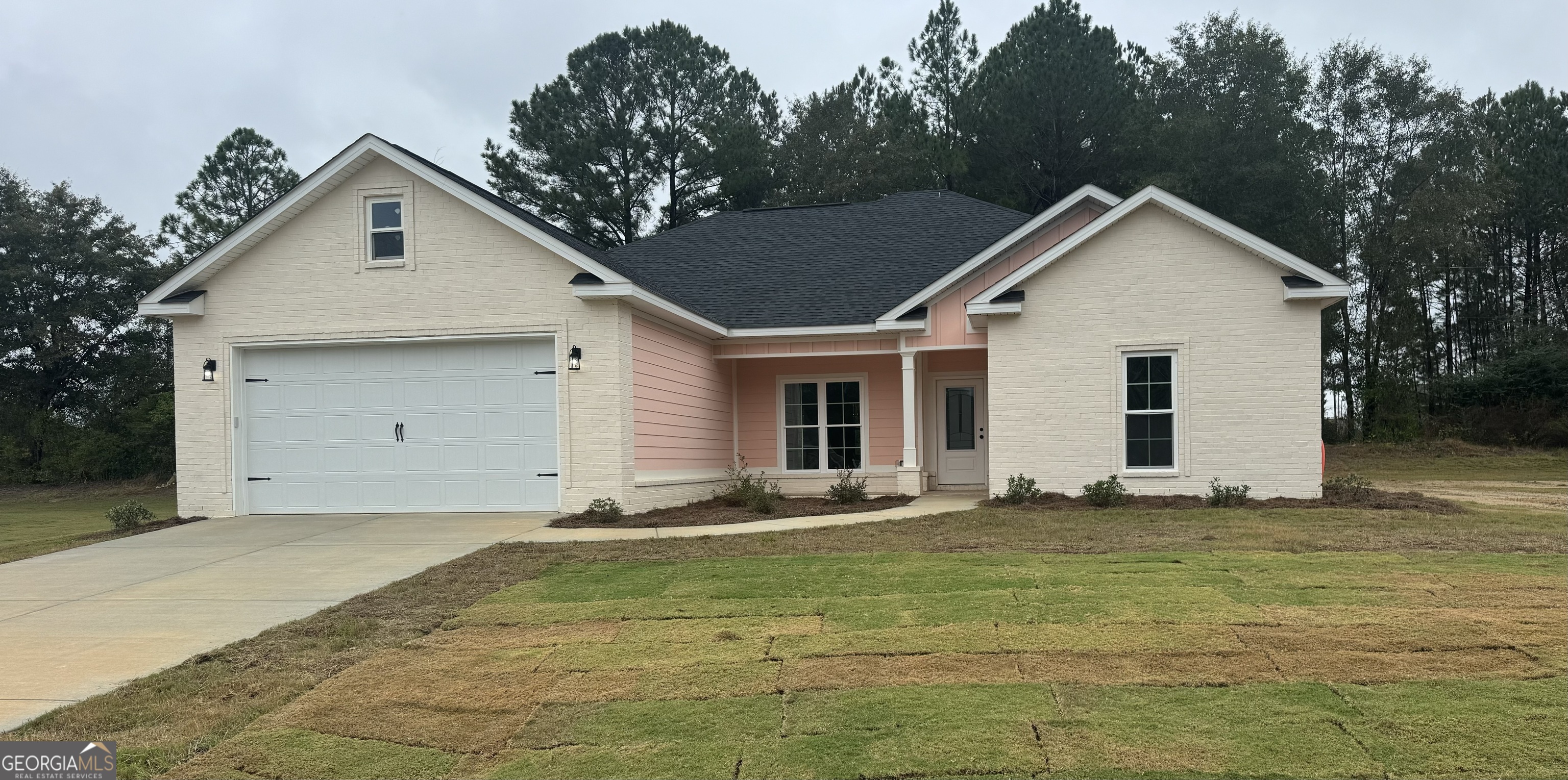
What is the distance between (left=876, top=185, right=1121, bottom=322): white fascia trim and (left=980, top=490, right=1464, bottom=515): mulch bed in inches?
132

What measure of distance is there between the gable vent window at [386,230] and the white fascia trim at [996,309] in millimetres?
8198

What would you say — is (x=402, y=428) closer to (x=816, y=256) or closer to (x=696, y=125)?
(x=816, y=256)

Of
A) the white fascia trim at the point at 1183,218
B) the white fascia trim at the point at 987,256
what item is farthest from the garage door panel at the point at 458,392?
the white fascia trim at the point at 1183,218

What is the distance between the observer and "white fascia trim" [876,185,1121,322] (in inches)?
626

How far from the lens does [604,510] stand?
13344 mm

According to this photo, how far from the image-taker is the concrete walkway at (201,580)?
6.17m

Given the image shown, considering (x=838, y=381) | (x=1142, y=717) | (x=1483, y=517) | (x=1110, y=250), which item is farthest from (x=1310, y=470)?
(x=1142, y=717)

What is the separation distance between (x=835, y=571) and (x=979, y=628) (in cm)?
236

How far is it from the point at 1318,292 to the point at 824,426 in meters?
8.18

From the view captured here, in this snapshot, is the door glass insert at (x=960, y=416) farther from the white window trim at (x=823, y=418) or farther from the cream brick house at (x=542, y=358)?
the cream brick house at (x=542, y=358)

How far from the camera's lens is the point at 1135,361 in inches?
573

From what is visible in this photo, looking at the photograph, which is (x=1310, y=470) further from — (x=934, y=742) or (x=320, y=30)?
(x=320, y=30)

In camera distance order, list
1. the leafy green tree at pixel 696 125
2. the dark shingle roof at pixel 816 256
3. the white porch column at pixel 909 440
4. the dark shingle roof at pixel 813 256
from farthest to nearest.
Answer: the leafy green tree at pixel 696 125
the dark shingle roof at pixel 816 256
the dark shingle roof at pixel 813 256
the white porch column at pixel 909 440

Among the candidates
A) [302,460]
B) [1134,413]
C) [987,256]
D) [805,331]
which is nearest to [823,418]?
[805,331]
